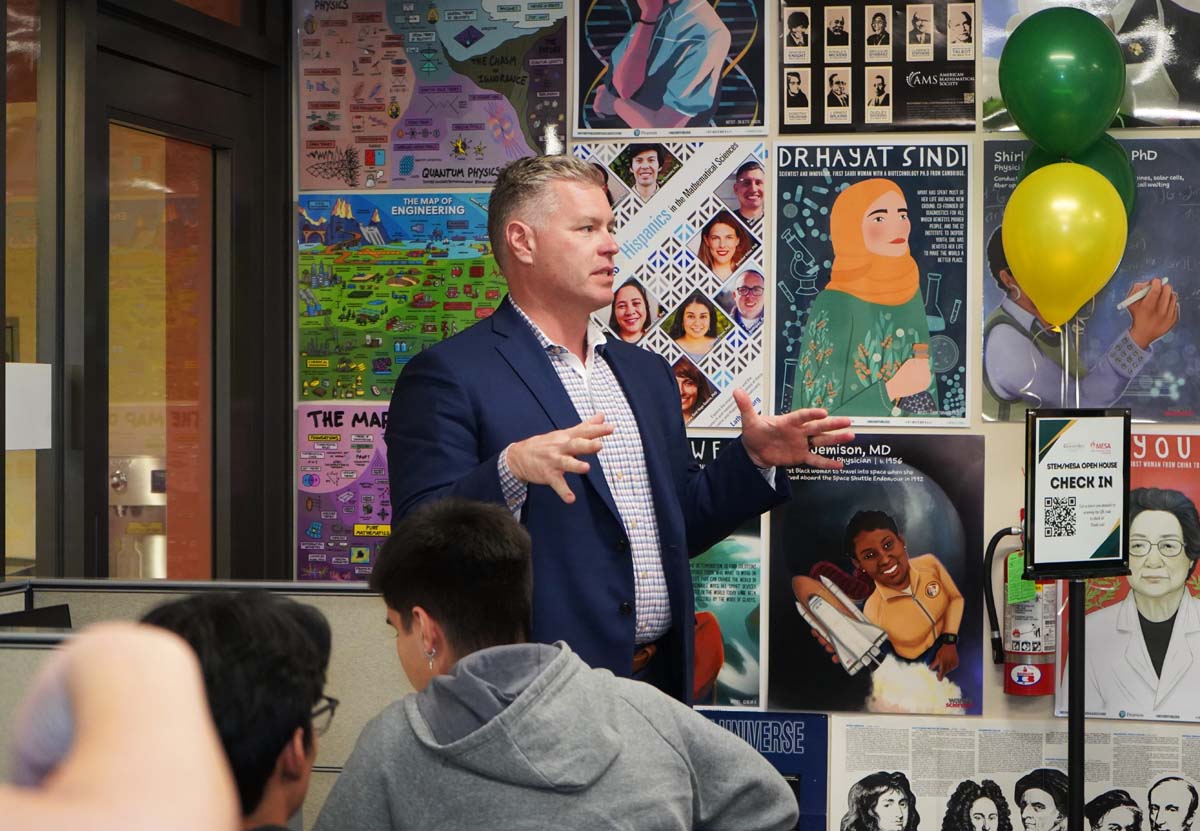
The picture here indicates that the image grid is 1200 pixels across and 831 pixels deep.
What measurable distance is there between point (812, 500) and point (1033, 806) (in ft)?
3.32

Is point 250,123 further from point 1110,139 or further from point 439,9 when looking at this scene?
point 1110,139

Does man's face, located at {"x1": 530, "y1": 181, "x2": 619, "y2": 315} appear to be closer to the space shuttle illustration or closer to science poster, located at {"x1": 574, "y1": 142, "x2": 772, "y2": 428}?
science poster, located at {"x1": 574, "y1": 142, "x2": 772, "y2": 428}

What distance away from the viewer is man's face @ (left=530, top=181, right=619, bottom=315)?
2.59 m

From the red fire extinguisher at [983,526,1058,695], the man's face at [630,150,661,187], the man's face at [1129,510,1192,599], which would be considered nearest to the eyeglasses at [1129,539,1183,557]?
the man's face at [1129,510,1192,599]

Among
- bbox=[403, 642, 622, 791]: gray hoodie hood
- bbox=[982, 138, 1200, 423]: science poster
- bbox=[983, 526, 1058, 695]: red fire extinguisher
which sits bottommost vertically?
bbox=[983, 526, 1058, 695]: red fire extinguisher

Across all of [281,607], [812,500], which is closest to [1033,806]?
[812,500]

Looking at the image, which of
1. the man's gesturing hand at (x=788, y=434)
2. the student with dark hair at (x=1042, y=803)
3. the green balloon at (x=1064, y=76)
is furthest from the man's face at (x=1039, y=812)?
the green balloon at (x=1064, y=76)

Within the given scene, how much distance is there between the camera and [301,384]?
3.87m

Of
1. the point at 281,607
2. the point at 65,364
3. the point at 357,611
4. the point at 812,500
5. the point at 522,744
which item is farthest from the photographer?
the point at 812,500

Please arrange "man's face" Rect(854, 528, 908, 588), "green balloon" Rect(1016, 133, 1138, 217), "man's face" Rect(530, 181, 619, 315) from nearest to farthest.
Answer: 1. "man's face" Rect(530, 181, 619, 315)
2. "green balloon" Rect(1016, 133, 1138, 217)
3. "man's face" Rect(854, 528, 908, 588)

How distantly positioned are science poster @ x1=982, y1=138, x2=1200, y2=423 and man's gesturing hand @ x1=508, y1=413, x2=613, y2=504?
1.87 m

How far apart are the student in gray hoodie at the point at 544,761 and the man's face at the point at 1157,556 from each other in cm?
231

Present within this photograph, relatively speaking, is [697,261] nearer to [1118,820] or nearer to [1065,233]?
[1065,233]

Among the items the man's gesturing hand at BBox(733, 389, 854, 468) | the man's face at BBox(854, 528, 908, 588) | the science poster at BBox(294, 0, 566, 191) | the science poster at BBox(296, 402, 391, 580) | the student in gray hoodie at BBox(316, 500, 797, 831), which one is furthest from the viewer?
the science poster at BBox(296, 402, 391, 580)
